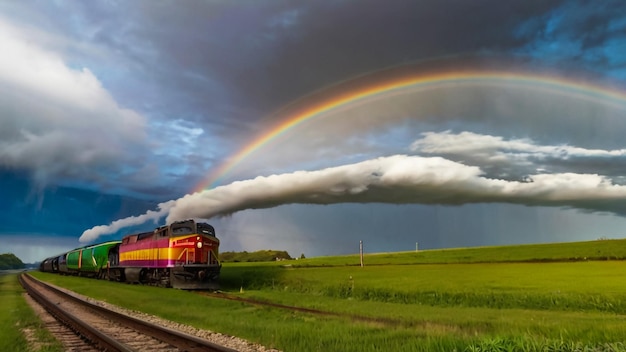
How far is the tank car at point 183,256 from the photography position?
36.8 m

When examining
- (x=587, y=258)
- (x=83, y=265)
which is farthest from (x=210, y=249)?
(x=587, y=258)

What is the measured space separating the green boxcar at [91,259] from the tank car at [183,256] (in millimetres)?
17193

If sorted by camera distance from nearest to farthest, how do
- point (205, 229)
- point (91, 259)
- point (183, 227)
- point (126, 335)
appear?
point (126, 335), point (183, 227), point (205, 229), point (91, 259)

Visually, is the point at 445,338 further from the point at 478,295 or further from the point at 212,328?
the point at 478,295

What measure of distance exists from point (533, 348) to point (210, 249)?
3147 centimetres

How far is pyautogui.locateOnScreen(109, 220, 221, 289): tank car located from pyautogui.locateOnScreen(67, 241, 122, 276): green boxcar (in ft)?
56.4

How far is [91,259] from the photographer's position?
206ft

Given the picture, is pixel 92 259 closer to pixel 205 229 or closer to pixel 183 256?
pixel 205 229

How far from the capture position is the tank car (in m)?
36.8

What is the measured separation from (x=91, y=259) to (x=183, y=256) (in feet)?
107

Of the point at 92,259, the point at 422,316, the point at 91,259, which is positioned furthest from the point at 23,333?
the point at 91,259

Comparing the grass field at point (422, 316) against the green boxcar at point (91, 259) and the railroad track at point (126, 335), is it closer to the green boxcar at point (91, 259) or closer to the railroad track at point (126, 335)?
the railroad track at point (126, 335)

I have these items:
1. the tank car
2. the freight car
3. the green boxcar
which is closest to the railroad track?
the tank car

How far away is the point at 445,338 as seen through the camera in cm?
1310
